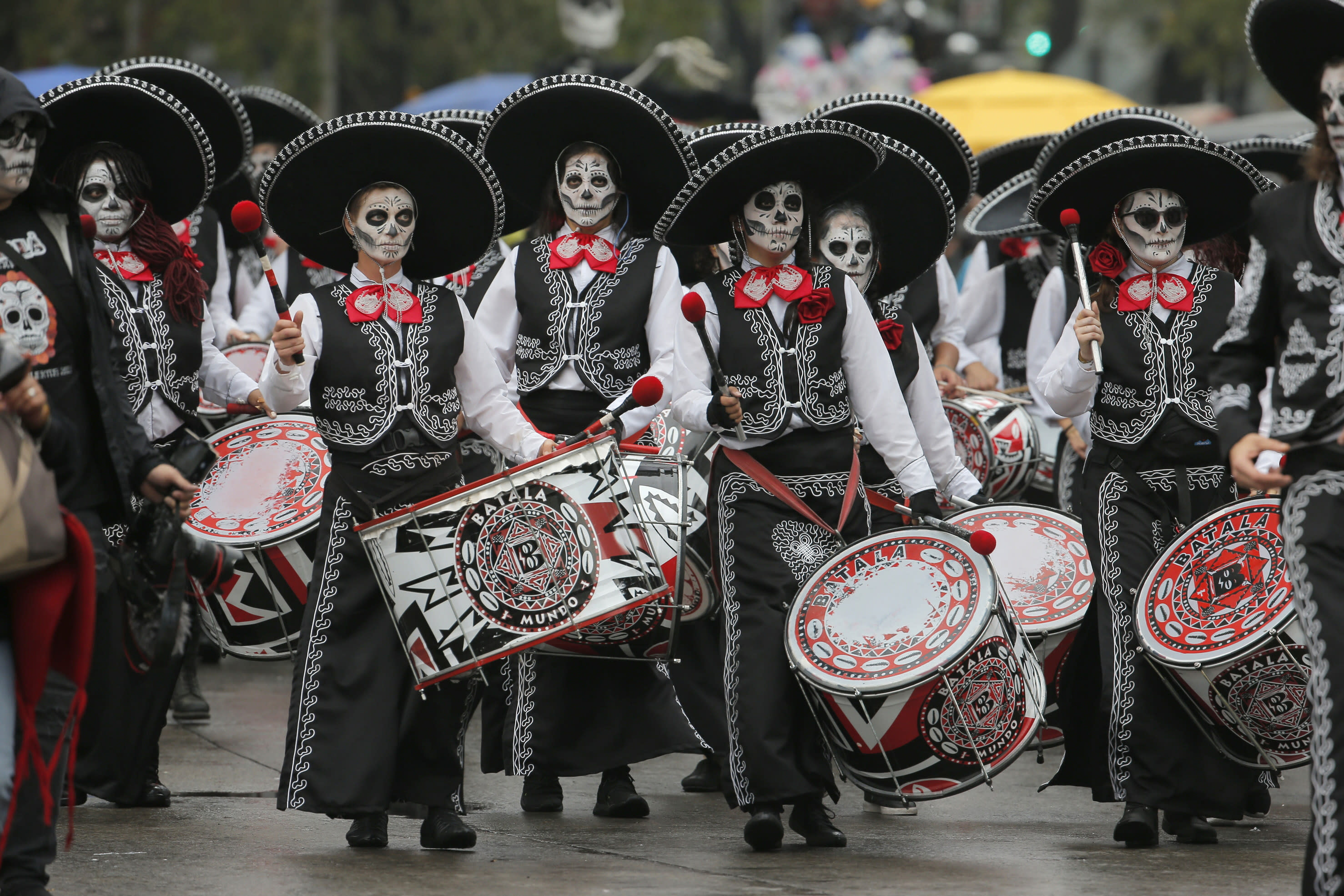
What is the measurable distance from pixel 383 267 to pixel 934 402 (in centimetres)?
186

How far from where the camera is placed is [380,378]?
6.17 metres

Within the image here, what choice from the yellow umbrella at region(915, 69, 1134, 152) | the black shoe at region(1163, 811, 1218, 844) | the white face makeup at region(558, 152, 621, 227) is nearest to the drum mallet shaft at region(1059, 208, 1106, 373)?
the black shoe at region(1163, 811, 1218, 844)

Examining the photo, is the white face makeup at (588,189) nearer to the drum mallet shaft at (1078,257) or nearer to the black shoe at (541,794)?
the drum mallet shaft at (1078,257)

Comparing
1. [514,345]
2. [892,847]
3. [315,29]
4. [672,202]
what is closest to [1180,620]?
[892,847]

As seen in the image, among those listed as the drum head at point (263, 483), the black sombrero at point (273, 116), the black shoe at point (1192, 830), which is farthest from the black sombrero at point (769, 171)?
the black sombrero at point (273, 116)

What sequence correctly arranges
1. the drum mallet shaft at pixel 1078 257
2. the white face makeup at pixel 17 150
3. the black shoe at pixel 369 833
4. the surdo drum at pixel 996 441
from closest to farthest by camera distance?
the white face makeup at pixel 17 150
the black shoe at pixel 369 833
the drum mallet shaft at pixel 1078 257
the surdo drum at pixel 996 441

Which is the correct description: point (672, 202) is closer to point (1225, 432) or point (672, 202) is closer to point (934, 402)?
point (934, 402)

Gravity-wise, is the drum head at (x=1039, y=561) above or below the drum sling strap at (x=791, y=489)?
below

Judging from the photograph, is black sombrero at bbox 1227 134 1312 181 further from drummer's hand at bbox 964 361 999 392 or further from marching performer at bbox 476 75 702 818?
marching performer at bbox 476 75 702 818

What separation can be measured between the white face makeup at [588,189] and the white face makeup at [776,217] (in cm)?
88

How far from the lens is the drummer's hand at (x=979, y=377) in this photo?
10.0m

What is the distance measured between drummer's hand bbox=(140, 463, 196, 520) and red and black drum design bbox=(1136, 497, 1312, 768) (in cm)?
290

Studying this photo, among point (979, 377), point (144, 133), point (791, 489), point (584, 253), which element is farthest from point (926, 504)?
point (979, 377)

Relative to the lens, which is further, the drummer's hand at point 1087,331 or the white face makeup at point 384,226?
the drummer's hand at point 1087,331
